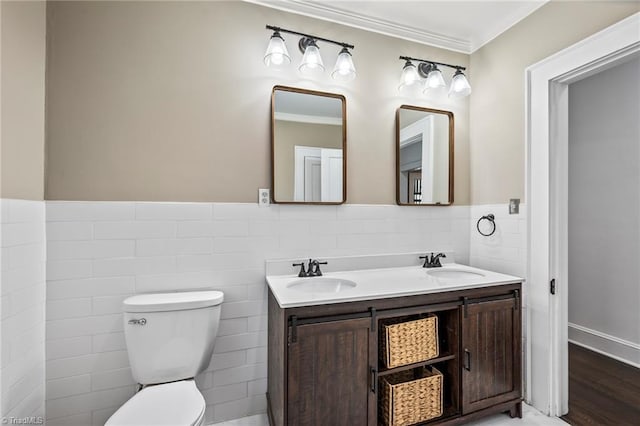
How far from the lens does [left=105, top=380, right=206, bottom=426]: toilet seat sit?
1.22 meters

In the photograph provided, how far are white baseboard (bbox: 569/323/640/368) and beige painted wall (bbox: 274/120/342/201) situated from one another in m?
2.89

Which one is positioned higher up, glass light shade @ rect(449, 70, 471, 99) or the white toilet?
glass light shade @ rect(449, 70, 471, 99)

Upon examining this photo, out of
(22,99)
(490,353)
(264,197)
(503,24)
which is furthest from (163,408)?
(503,24)

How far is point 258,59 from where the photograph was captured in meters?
1.91

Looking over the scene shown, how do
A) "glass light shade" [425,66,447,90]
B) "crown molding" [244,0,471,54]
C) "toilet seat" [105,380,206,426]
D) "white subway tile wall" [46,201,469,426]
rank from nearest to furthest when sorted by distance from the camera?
"toilet seat" [105,380,206,426]
"white subway tile wall" [46,201,469,426]
"crown molding" [244,0,471,54]
"glass light shade" [425,66,447,90]

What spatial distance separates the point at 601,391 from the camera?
2102mm

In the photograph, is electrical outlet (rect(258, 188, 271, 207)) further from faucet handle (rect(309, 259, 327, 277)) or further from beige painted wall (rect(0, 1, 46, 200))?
beige painted wall (rect(0, 1, 46, 200))

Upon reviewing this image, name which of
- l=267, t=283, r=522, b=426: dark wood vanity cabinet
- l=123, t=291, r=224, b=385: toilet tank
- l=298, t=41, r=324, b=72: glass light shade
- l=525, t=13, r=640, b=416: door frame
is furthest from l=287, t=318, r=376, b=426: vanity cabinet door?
l=298, t=41, r=324, b=72: glass light shade

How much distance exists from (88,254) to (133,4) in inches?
54.4

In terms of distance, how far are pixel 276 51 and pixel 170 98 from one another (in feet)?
2.19

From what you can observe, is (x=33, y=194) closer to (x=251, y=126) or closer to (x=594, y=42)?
(x=251, y=126)

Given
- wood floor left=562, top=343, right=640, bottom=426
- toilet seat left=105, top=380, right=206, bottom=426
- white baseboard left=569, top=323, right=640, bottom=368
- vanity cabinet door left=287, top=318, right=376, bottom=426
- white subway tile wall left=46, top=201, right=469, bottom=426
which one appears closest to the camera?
toilet seat left=105, top=380, right=206, bottom=426

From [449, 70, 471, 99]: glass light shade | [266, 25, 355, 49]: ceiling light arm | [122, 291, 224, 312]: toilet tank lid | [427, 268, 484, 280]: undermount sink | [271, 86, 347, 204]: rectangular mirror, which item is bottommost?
[122, 291, 224, 312]: toilet tank lid

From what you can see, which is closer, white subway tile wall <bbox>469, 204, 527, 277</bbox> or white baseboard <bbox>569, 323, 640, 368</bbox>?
white subway tile wall <bbox>469, 204, 527, 277</bbox>
